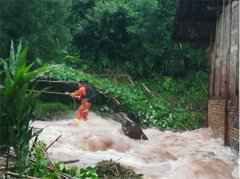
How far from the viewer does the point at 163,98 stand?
1869 centimetres

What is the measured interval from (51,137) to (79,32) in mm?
12364

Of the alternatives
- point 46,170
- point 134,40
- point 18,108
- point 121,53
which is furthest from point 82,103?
point 134,40

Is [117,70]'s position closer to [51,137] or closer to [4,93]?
[51,137]

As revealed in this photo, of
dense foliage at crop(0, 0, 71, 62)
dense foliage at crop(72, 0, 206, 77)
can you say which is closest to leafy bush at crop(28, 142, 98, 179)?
dense foliage at crop(0, 0, 71, 62)

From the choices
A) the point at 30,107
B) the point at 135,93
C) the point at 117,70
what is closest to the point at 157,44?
the point at 117,70

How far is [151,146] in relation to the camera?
11.2m

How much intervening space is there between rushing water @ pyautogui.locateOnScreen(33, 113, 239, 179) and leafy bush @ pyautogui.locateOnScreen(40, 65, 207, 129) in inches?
62.4

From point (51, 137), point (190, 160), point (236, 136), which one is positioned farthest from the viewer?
point (51, 137)

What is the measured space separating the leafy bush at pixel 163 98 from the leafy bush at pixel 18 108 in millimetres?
10201

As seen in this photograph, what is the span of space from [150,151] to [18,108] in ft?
19.8

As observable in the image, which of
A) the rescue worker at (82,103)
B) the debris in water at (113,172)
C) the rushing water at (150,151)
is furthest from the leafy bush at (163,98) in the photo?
the debris in water at (113,172)

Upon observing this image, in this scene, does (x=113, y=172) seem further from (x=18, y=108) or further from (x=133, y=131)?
(x=133, y=131)

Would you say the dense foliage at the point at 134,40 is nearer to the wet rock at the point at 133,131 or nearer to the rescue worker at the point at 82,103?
the rescue worker at the point at 82,103

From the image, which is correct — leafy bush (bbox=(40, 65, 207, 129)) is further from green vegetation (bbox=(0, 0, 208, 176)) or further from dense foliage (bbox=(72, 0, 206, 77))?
dense foliage (bbox=(72, 0, 206, 77))
